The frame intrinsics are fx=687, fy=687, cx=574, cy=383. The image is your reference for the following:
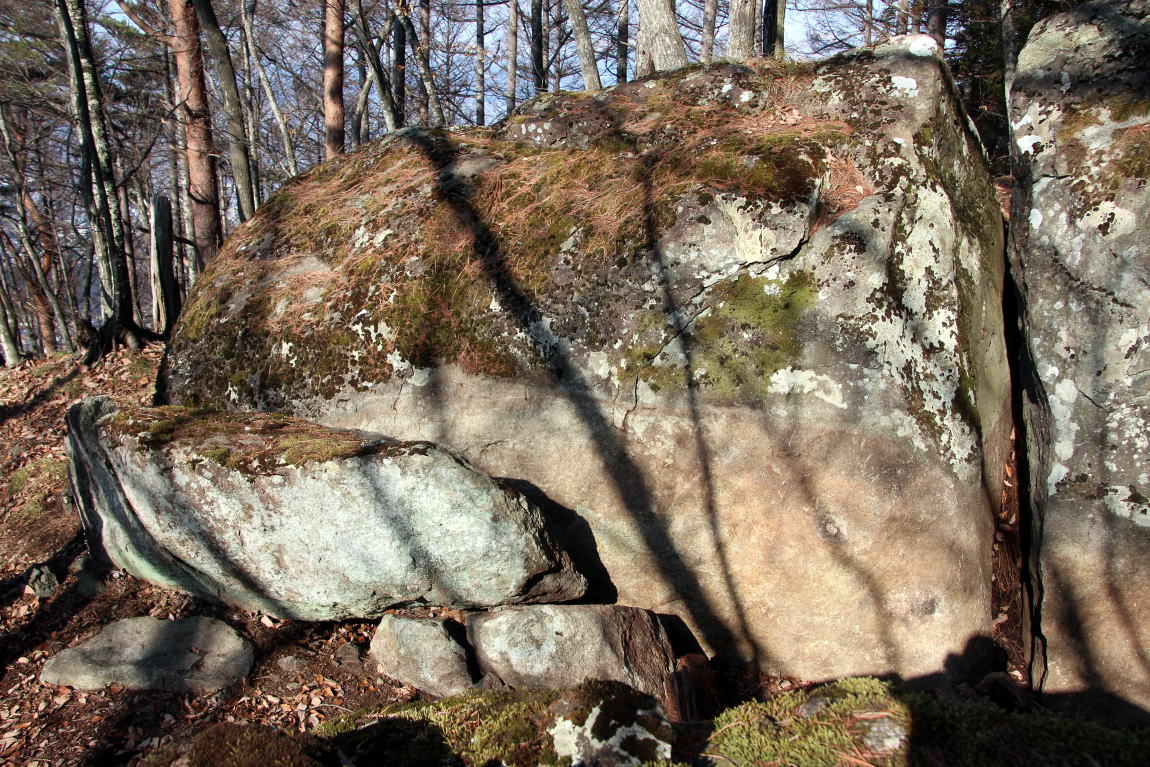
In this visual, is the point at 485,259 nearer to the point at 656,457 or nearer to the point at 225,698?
the point at 656,457

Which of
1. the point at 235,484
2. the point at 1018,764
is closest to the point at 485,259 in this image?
the point at 235,484

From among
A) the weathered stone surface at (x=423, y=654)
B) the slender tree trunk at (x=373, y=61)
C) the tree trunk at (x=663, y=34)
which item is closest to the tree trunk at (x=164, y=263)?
the slender tree trunk at (x=373, y=61)

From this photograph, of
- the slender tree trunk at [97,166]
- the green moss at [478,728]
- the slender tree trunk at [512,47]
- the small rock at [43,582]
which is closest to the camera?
the green moss at [478,728]

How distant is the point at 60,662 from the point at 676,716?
373 cm

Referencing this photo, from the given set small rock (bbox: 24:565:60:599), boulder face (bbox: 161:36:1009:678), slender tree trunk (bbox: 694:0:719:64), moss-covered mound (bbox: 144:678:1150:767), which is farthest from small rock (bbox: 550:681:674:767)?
slender tree trunk (bbox: 694:0:719:64)

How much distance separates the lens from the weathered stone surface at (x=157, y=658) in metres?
4.07

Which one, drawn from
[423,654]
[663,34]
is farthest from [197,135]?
[423,654]

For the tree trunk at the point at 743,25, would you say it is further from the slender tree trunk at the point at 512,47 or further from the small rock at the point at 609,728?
the small rock at the point at 609,728

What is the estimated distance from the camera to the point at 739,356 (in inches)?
171

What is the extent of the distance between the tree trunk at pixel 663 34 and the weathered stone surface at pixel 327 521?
642 centimetres

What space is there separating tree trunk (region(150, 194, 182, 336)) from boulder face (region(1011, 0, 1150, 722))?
970cm

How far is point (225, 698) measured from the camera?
405 cm

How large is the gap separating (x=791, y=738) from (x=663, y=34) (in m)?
8.37

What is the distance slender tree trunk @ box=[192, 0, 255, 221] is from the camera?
397 inches
